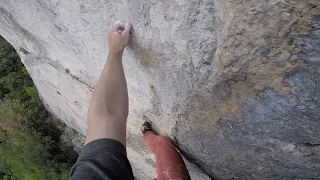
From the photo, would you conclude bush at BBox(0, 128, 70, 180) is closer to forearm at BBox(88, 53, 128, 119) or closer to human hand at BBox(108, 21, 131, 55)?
forearm at BBox(88, 53, 128, 119)

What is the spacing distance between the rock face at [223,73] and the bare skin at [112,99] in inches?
3.3

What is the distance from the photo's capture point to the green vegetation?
4.61 m

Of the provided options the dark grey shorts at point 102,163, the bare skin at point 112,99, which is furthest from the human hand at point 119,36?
the dark grey shorts at point 102,163

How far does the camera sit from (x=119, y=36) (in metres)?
1.92

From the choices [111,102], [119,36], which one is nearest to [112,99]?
[111,102]

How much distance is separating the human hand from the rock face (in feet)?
0.15

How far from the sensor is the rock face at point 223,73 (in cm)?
124

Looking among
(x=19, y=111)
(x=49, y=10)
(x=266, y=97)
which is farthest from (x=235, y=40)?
(x=19, y=111)

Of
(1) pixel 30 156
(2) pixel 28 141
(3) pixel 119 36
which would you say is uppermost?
(3) pixel 119 36

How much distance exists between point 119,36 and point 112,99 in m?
0.38

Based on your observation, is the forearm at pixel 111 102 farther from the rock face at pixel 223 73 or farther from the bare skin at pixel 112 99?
the rock face at pixel 223 73

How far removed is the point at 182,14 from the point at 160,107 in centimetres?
79

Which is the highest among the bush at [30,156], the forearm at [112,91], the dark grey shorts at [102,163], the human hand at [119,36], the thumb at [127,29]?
the thumb at [127,29]

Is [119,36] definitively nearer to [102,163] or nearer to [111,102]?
[111,102]
